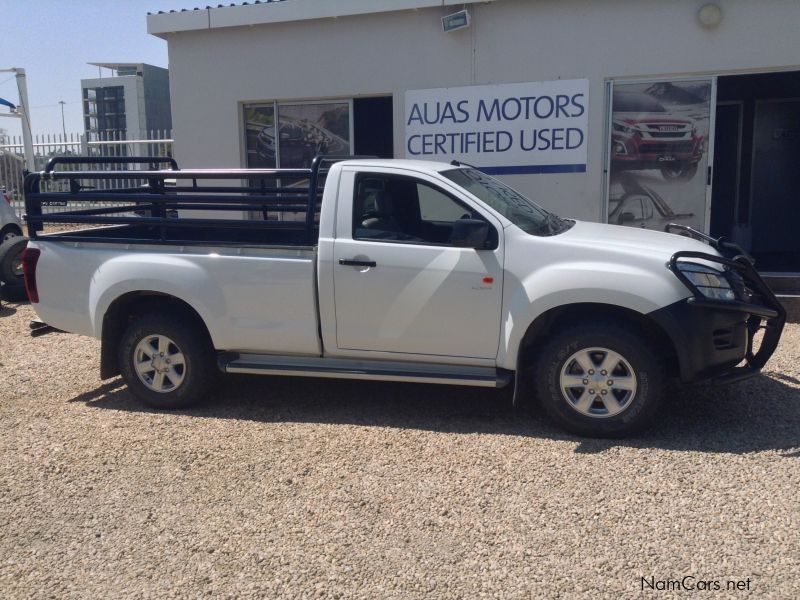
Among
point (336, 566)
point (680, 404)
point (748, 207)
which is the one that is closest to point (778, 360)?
point (680, 404)

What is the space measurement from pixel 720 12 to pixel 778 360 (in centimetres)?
436

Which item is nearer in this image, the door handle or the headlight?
the headlight

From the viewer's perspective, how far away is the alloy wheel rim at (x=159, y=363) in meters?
6.14

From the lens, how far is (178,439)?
559 centimetres

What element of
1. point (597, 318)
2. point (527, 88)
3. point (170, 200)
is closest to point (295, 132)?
point (527, 88)

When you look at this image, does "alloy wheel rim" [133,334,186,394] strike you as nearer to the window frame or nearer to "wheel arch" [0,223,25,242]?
the window frame

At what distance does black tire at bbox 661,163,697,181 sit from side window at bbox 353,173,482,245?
469 centimetres

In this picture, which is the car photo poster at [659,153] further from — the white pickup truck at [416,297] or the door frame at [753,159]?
the white pickup truck at [416,297]

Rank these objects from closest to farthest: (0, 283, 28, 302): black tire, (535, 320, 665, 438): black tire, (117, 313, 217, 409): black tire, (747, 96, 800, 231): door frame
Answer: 1. (535, 320, 665, 438): black tire
2. (117, 313, 217, 409): black tire
3. (0, 283, 28, 302): black tire
4. (747, 96, 800, 231): door frame

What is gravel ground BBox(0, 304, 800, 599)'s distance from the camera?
3.74 metres

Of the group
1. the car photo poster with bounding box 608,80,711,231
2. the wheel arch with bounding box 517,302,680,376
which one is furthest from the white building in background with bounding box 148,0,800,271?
the wheel arch with bounding box 517,302,680,376

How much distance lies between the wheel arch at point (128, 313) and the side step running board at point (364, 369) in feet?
1.29

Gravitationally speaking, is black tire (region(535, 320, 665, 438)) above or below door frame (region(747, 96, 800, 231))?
below

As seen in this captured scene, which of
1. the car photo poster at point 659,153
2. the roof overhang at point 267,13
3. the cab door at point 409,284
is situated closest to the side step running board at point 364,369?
the cab door at point 409,284
